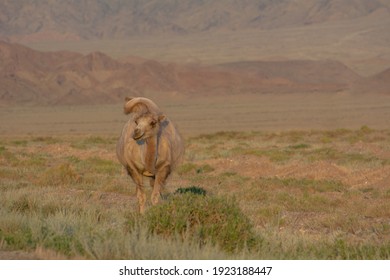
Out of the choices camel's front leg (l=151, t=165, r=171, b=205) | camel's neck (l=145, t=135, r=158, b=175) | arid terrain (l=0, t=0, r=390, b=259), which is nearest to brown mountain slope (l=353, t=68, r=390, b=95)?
arid terrain (l=0, t=0, r=390, b=259)

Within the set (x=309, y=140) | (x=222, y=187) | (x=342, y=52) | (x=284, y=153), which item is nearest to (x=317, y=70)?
(x=342, y=52)

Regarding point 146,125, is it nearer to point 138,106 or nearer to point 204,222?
point 138,106

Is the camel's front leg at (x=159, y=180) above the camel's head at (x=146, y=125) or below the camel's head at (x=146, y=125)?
below

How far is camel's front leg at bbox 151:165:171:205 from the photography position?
12.4m

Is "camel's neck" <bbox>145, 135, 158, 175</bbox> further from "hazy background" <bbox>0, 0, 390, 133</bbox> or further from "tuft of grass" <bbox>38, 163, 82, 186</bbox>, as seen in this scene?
"hazy background" <bbox>0, 0, 390, 133</bbox>

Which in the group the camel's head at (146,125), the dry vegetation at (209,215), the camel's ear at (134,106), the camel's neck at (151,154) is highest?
the camel's ear at (134,106)

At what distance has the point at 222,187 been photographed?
2044 centimetres

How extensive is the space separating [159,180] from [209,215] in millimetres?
2996

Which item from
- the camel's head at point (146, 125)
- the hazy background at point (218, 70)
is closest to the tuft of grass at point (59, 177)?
the camel's head at point (146, 125)

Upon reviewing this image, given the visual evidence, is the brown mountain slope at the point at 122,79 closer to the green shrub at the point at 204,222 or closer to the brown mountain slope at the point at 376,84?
the brown mountain slope at the point at 376,84

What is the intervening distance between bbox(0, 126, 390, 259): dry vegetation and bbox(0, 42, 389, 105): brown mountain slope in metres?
80.5

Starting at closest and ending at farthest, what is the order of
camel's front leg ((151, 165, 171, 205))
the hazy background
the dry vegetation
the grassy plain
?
the dry vegetation
the grassy plain
camel's front leg ((151, 165, 171, 205))
the hazy background

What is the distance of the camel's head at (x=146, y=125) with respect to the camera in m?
11.7

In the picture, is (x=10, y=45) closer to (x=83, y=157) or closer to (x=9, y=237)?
(x=83, y=157)
